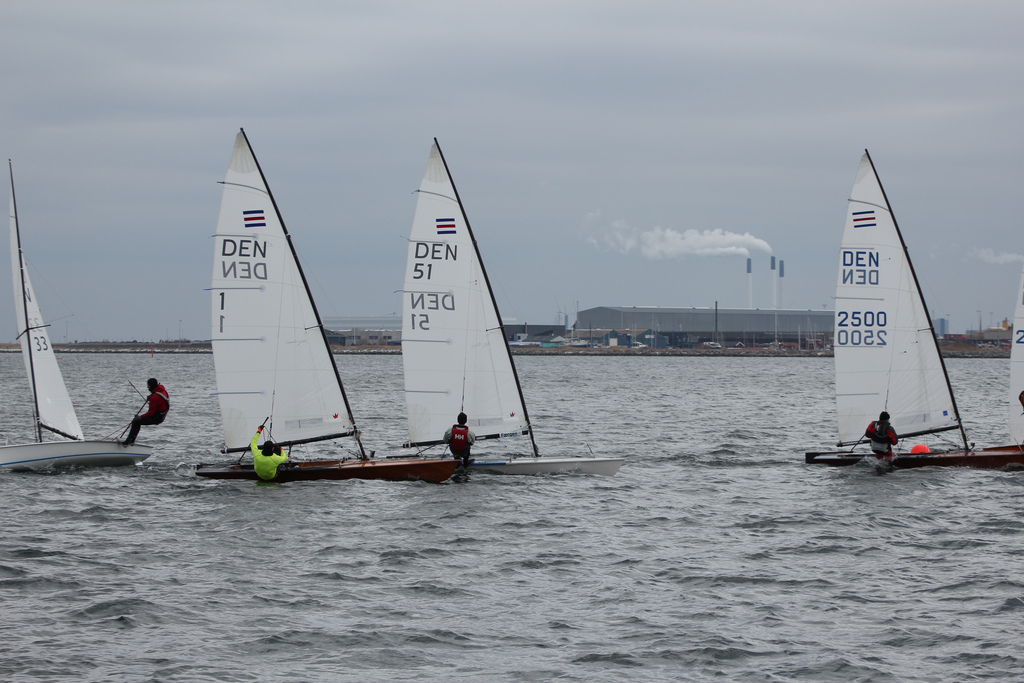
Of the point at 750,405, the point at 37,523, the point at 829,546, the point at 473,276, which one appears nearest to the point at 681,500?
the point at 829,546

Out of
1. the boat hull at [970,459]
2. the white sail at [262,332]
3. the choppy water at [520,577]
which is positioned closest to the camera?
the choppy water at [520,577]

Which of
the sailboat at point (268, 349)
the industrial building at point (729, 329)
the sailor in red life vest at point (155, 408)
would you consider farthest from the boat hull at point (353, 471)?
the industrial building at point (729, 329)

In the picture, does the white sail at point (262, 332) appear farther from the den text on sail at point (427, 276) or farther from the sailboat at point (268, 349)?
the den text on sail at point (427, 276)

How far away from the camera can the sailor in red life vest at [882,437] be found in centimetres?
2241

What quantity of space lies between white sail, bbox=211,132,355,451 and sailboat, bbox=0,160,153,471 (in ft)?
12.3

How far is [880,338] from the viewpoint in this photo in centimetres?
2348

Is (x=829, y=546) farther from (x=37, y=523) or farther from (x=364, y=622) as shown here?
(x=37, y=523)

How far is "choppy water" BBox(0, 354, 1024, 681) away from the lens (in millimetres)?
10781

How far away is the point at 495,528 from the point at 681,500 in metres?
5.14

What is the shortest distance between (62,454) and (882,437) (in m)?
18.5

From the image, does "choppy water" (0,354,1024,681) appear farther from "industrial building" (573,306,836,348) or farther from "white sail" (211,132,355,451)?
"industrial building" (573,306,836,348)

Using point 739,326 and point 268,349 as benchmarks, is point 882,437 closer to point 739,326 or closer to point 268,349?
point 268,349

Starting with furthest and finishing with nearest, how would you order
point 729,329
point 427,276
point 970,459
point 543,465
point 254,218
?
point 729,329
point 970,459
point 543,465
point 427,276
point 254,218

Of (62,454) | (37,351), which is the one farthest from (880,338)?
(37,351)
